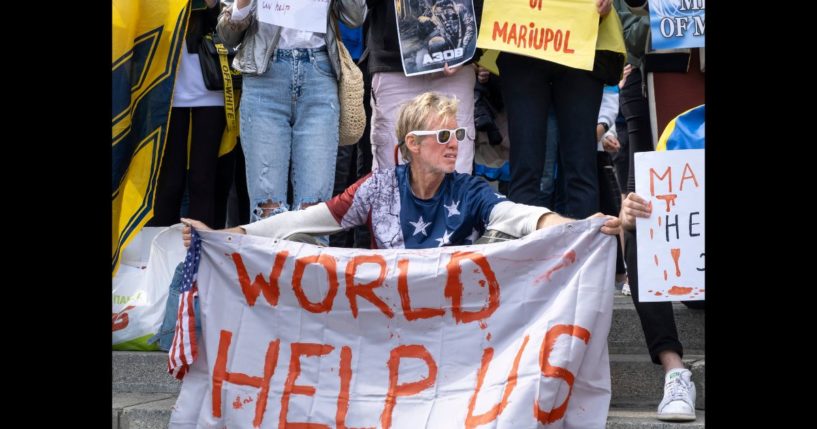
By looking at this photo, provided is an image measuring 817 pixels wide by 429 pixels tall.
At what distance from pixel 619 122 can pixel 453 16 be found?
2019 millimetres

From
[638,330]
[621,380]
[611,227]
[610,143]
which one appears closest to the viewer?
[611,227]

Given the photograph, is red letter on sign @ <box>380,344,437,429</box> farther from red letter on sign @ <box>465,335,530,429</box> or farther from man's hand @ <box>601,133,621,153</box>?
man's hand @ <box>601,133,621,153</box>

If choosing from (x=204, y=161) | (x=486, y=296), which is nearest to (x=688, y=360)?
(x=486, y=296)

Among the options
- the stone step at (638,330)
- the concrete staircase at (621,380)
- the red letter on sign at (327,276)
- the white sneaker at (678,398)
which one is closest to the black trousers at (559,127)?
the stone step at (638,330)

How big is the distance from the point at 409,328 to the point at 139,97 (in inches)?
75.3

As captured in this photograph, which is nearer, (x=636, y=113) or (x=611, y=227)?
(x=611, y=227)

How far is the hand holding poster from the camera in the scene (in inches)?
221

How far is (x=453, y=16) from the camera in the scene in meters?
5.64

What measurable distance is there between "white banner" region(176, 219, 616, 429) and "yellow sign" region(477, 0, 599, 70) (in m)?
1.34

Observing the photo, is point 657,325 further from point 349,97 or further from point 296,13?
point 296,13

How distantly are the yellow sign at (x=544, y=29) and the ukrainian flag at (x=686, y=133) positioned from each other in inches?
25.4

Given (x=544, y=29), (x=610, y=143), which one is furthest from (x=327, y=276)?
(x=610, y=143)

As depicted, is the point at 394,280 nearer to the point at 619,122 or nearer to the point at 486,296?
the point at 486,296

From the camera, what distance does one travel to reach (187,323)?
4.48 meters
